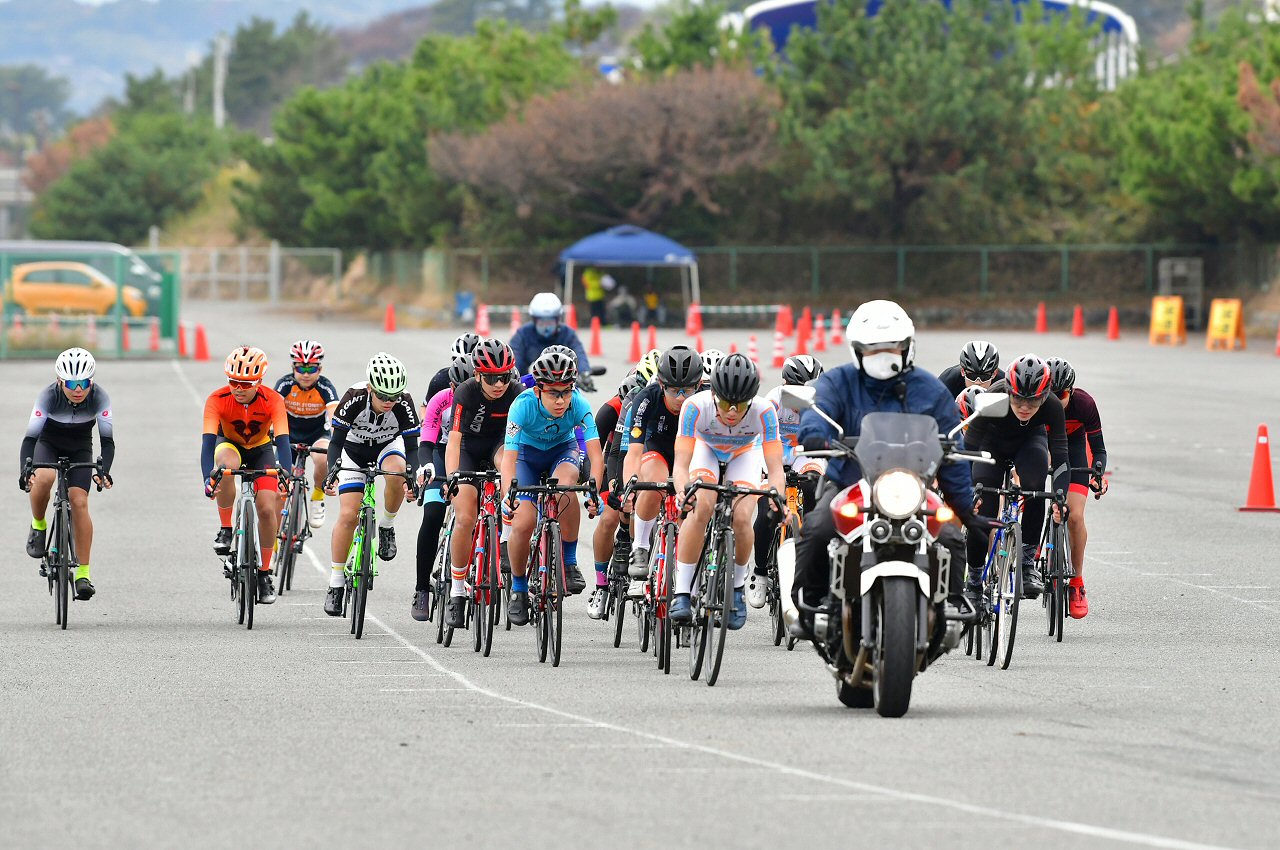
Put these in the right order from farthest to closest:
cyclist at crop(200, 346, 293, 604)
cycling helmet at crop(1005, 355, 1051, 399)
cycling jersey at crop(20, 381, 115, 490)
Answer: cycling jersey at crop(20, 381, 115, 490) → cyclist at crop(200, 346, 293, 604) → cycling helmet at crop(1005, 355, 1051, 399)

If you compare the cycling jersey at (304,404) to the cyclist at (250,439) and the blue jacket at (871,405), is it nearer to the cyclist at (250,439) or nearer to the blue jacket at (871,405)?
the cyclist at (250,439)

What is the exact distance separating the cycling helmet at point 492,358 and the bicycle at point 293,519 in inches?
81.5

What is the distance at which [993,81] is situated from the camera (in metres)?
61.0

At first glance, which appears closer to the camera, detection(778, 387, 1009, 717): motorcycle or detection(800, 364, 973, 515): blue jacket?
detection(778, 387, 1009, 717): motorcycle

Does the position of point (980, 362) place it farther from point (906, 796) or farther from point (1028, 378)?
point (906, 796)

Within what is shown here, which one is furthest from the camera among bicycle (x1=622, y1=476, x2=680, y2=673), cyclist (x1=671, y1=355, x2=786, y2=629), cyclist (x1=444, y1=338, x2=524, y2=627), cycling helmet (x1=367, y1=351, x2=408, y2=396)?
cycling helmet (x1=367, y1=351, x2=408, y2=396)

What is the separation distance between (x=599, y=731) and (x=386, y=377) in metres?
5.02

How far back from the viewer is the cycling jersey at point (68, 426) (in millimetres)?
14617

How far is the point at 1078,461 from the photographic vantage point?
13.4m

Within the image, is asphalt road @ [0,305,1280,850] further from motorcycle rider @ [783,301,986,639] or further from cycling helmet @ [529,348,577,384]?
cycling helmet @ [529,348,577,384]

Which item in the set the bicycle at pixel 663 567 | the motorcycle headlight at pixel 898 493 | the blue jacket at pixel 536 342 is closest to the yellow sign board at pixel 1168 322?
the blue jacket at pixel 536 342

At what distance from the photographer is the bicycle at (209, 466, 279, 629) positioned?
1414 cm

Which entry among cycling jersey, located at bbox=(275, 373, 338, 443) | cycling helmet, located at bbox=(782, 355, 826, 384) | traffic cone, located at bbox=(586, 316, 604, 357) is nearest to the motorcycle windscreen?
cycling helmet, located at bbox=(782, 355, 826, 384)

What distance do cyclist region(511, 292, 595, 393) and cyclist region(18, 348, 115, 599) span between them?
4077mm
